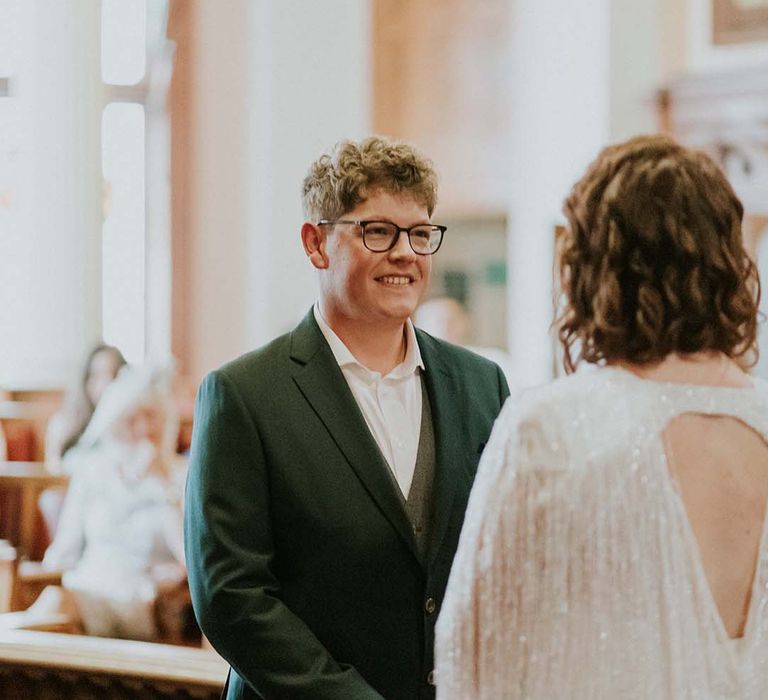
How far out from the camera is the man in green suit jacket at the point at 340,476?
1.89 metres

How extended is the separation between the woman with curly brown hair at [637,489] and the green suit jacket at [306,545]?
430mm

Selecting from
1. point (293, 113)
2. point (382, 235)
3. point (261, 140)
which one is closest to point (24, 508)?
point (382, 235)

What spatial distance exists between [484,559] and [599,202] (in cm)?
45

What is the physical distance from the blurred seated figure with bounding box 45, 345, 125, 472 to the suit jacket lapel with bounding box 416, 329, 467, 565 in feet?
16.2

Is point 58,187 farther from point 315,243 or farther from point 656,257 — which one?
point 656,257

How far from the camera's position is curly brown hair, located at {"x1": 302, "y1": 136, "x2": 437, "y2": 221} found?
2.00 metres

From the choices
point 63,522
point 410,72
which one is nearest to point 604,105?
point 410,72

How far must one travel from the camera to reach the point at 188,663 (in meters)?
2.66

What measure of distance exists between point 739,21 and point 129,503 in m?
4.59

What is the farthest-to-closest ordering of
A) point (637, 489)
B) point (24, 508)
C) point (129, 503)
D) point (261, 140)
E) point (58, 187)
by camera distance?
1. point (261, 140)
2. point (58, 187)
3. point (24, 508)
4. point (129, 503)
5. point (637, 489)

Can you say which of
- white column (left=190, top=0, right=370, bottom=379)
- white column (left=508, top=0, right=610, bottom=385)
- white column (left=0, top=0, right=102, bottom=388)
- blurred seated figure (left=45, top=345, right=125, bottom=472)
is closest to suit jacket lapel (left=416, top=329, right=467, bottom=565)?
blurred seated figure (left=45, top=345, right=125, bottom=472)

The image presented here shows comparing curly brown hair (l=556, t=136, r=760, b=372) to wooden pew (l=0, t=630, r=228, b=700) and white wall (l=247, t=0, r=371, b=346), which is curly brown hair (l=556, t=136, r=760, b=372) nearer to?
wooden pew (l=0, t=630, r=228, b=700)

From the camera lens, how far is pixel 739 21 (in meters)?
7.31

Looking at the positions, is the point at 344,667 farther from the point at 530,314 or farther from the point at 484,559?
the point at 530,314
